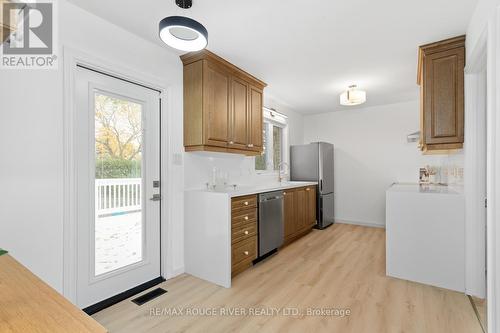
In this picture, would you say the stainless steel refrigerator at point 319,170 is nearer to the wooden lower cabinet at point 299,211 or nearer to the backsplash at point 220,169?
the wooden lower cabinet at point 299,211

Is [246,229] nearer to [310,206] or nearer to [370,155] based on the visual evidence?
[310,206]

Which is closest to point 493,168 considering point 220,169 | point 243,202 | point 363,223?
point 243,202

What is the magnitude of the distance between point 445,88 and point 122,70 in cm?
318

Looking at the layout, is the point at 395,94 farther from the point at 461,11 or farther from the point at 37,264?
the point at 37,264

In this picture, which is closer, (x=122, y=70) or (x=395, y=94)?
(x=122, y=70)

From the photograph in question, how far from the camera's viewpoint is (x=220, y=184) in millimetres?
3287

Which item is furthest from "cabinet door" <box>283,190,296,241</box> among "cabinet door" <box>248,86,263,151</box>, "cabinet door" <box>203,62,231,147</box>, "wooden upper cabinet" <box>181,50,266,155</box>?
"cabinet door" <box>203,62,231,147</box>

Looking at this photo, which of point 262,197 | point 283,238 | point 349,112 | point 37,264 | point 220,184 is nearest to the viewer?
point 37,264

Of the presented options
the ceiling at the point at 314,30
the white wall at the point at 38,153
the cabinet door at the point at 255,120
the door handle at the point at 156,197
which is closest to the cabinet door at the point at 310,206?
the cabinet door at the point at 255,120

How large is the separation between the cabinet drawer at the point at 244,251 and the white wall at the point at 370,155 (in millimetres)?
3173

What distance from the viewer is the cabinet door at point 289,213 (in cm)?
371

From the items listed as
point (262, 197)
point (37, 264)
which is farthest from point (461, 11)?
point (37, 264)

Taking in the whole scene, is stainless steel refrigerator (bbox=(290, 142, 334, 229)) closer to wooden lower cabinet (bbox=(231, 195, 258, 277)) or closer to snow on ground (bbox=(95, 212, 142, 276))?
wooden lower cabinet (bbox=(231, 195, 258, 277))

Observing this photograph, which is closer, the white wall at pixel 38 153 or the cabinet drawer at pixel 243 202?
the white wall at pixel 38 153
